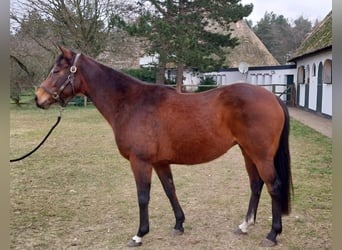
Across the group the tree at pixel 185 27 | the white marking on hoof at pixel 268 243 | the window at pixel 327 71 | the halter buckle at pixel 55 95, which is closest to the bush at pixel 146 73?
the tree at pixel 185 27

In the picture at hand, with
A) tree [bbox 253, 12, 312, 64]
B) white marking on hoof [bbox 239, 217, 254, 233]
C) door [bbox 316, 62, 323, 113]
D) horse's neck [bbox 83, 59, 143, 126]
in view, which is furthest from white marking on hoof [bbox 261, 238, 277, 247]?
tree [bbox 253, 12, 312, 64]

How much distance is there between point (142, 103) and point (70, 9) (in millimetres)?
13885

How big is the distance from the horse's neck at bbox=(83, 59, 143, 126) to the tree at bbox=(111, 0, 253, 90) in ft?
36.8

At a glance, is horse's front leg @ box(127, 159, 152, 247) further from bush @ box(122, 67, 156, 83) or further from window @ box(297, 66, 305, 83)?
window @ box(297, 66, 305, 83)

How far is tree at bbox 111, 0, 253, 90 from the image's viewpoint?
46.1 ft

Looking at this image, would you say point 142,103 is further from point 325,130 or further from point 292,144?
point 325,130

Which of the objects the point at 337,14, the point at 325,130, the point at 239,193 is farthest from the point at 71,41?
the point at 337,14

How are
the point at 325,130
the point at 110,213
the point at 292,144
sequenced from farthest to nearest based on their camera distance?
the point at 325,130 < the point at 292,144 < the point at 110,213

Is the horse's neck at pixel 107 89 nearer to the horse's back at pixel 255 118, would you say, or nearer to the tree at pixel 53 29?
the horse's back at pixel 255 118

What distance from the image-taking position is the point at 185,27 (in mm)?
14289

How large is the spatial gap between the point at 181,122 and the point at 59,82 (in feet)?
3.52

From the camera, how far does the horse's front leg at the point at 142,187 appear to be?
9.48 ft

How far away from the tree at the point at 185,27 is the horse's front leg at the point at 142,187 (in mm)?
11623

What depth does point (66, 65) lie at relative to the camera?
2.95 metres
